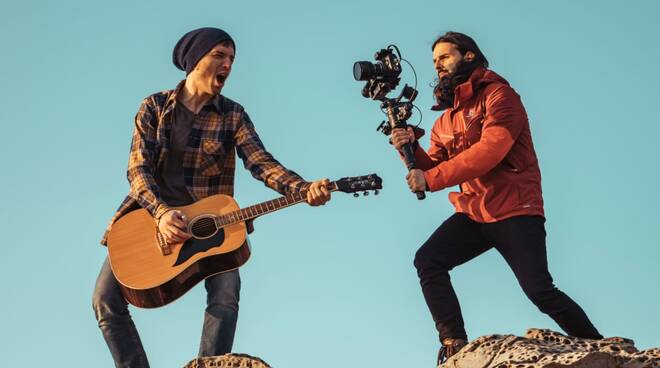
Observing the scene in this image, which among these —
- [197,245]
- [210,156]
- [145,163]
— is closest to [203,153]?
[210,156]

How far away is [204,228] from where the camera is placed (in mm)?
7789

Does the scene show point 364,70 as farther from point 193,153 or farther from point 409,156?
point 193,153

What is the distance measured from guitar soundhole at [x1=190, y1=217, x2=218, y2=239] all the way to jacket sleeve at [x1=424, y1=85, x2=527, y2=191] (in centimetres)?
164

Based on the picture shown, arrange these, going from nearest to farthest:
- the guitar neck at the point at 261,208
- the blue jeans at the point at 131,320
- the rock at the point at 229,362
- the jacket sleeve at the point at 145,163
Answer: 1. the rock at the point at 229,362
2. the blue jeans at the point at 131,320
3. the jacket sleeve at the point at 145,163
4. the guitar neck at the point at 261,208

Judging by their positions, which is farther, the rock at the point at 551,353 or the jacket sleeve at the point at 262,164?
the jacket sleeve at the point at 262,164

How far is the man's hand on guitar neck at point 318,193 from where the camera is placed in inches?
305

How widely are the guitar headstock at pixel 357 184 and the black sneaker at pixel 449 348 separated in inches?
52.7

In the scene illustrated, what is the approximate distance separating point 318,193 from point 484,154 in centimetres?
125

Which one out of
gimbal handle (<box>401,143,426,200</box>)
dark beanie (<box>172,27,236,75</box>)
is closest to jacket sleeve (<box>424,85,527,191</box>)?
gimbal handle (<box>401,143,426,200</box>)

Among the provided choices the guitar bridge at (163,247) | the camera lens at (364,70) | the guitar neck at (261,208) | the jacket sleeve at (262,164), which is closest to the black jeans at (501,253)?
the guitar neck at (261,208)

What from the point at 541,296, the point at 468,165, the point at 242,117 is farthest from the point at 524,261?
the point at 242,117

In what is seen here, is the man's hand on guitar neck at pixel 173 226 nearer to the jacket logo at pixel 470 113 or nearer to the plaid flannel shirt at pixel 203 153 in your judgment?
the plaid flannel shirt at pixel 203 153

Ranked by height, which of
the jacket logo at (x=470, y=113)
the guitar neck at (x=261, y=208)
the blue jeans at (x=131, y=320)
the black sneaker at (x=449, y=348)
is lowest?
the black sneaker at (x=449, y=348)

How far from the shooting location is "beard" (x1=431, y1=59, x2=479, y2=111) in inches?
315
